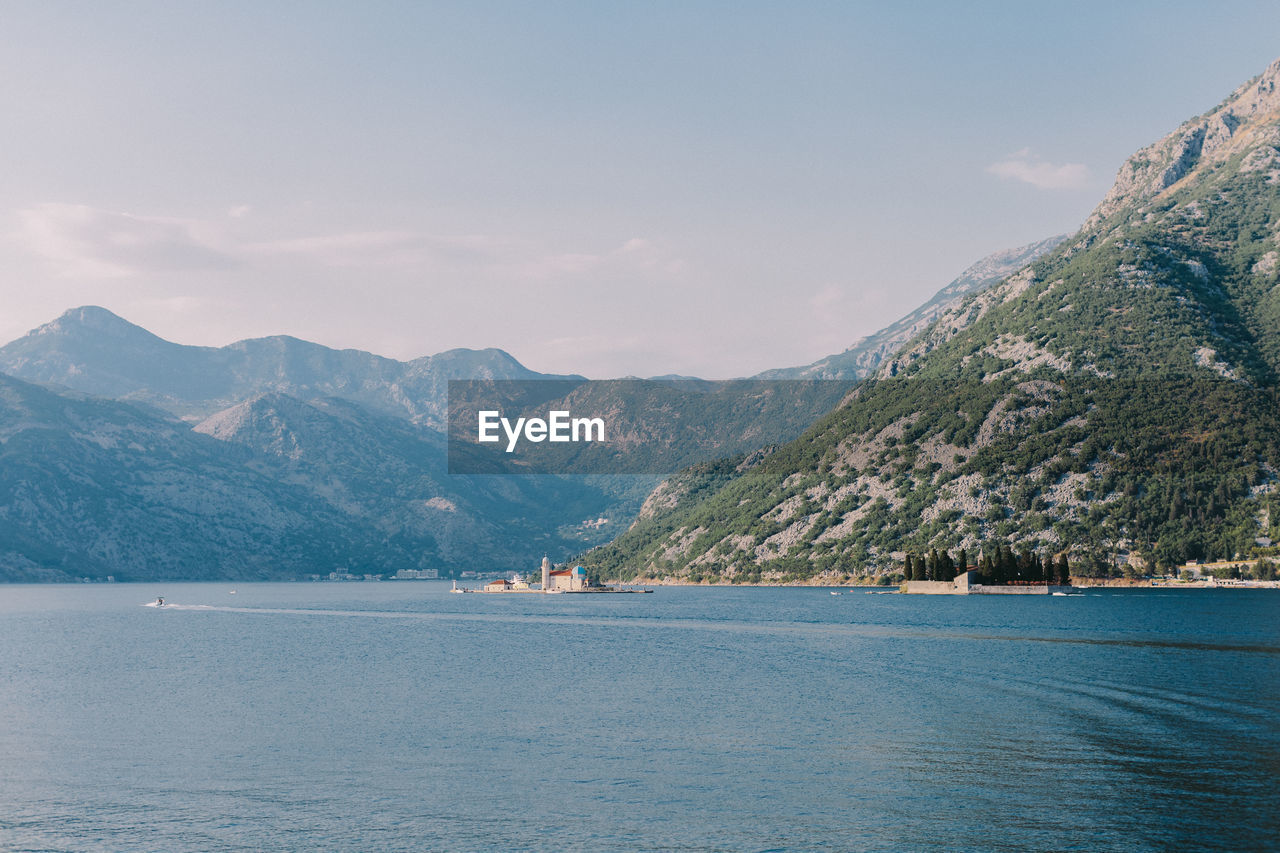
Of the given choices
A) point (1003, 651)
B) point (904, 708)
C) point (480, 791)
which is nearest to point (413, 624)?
point (1003, 651)

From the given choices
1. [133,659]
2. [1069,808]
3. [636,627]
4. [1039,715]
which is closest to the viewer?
[1069,808]

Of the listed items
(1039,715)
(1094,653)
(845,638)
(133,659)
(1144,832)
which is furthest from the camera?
(845,638)

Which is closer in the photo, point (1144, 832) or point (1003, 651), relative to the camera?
point (1144, 832)

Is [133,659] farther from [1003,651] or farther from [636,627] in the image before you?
[1003,651]

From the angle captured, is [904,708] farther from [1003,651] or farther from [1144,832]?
[1003,651]

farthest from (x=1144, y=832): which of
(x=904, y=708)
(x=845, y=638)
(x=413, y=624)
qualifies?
(x=413, y=624)

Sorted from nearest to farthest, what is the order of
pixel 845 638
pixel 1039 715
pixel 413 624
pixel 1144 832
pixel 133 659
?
pixel 1144 832
pixel 1039 715
pixel 133 659
pixel 845 638
pixel 413 624
